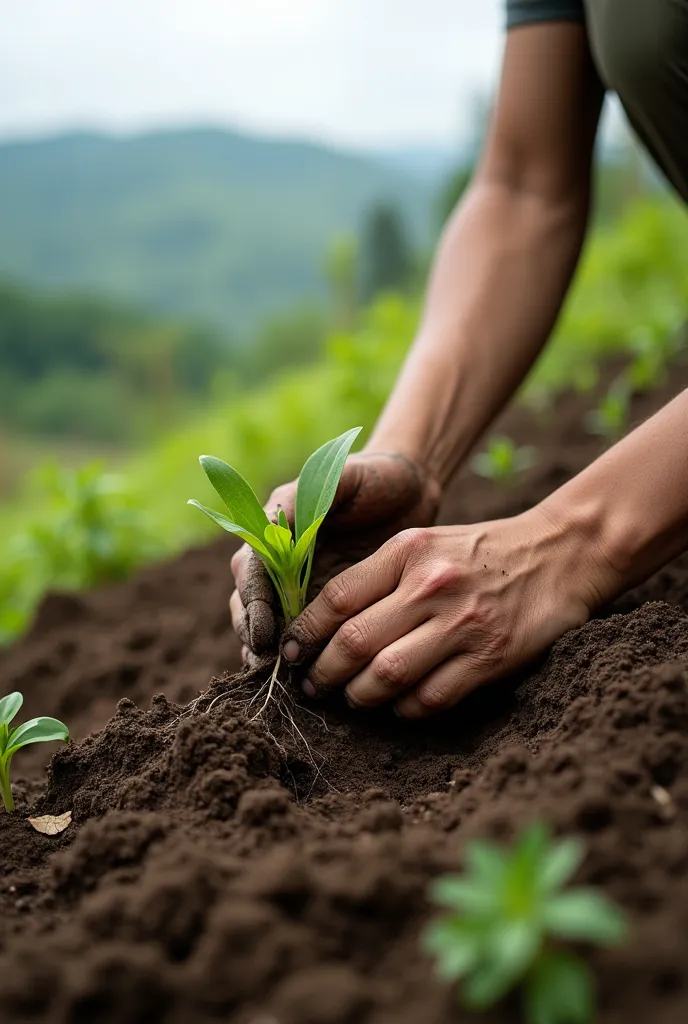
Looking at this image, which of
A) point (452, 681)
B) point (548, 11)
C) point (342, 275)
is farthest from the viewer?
point (342, 275)

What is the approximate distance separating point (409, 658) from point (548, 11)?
1.53 meters

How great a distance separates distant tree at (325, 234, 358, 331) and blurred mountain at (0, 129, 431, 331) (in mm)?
231

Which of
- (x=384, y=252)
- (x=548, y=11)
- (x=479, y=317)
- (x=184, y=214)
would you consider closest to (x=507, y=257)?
(x=479, y=317)

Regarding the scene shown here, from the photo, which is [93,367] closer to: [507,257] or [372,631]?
[507,257]

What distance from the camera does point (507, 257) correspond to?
2219 millimetres

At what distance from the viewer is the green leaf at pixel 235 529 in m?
1.38

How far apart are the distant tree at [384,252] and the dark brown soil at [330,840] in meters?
10.1

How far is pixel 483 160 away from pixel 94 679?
1.71 m

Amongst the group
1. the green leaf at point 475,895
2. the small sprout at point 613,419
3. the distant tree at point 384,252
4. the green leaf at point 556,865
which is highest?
the distant tree at point 384,252

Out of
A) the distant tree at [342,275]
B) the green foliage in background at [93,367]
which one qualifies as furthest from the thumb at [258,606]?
the green foliage in background at [93,367]

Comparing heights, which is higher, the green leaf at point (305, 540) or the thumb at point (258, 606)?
the green leaf at point (305, 540)

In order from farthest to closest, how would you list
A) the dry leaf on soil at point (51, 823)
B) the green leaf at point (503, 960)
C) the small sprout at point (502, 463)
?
the small sprout at point (502, 463)
the dry leaf on soil at point (51, 823)
the green leaf at point (503, 960)

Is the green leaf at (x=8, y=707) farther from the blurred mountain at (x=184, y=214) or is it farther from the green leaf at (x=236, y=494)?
the blurred mountain at (x=184, y=214)

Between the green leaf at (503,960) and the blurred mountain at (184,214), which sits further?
the blurred mountain at (184,214)
